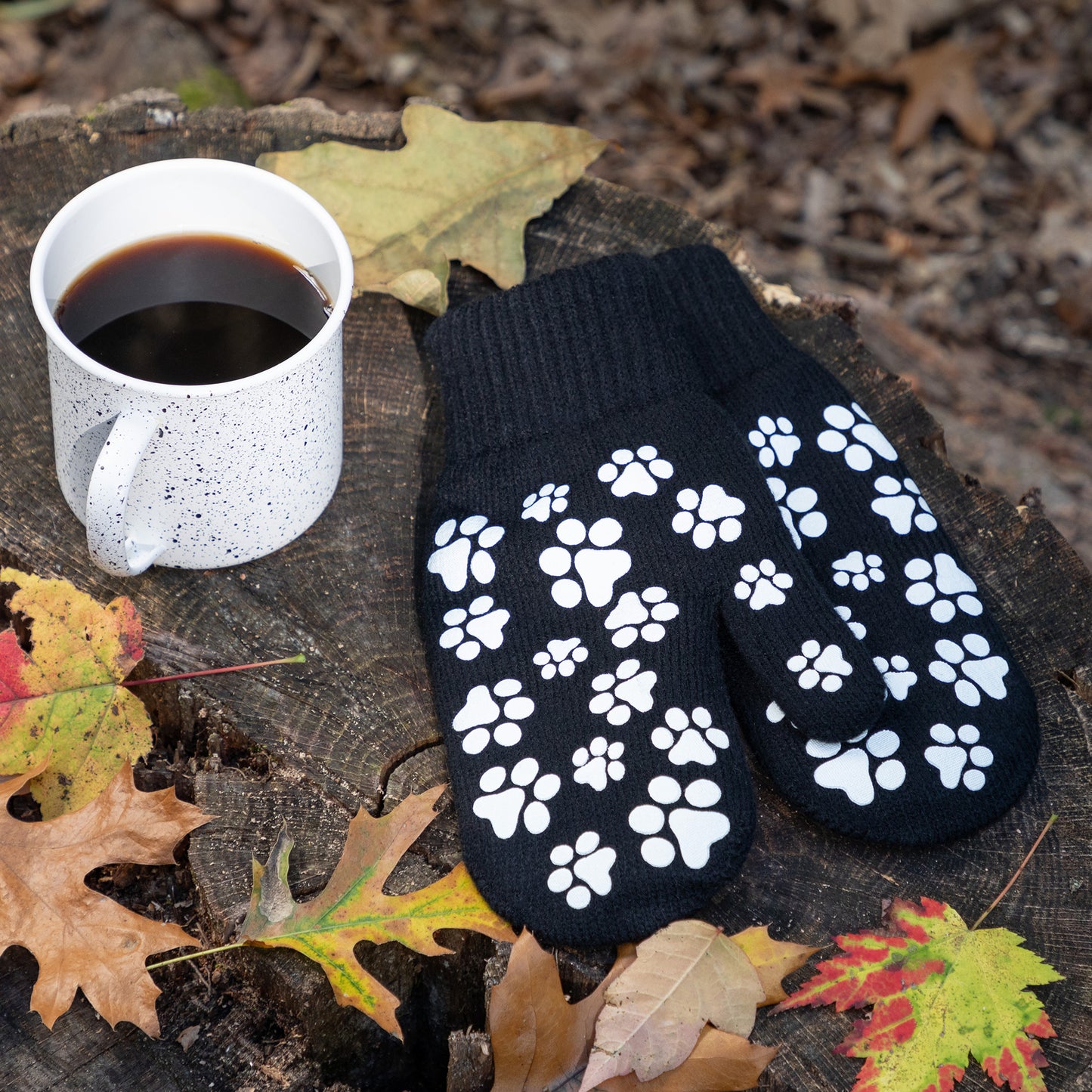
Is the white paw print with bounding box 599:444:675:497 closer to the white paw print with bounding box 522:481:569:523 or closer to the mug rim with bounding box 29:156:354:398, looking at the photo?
the white paw print with bounding box 522:481:569:523

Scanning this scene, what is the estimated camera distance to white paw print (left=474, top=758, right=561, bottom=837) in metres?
1.24

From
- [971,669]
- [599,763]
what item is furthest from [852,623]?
[599,763]

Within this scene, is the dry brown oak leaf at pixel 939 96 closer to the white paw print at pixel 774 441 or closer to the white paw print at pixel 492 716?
the white paw print at pixel 774 441

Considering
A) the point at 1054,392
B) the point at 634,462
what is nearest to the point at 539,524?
the point at 634,462

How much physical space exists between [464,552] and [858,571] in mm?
506

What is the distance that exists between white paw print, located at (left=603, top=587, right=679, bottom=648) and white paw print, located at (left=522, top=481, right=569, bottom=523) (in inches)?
6.0

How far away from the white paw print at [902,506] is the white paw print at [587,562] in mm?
366

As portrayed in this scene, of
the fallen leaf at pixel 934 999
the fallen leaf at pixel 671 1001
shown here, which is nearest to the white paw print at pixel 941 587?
the fallen leaf at pixel 934 999

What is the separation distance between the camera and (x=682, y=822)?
1.22 meters

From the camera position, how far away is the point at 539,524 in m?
1.43

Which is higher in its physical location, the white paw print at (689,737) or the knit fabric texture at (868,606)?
the knit fabric texture at (868,606)

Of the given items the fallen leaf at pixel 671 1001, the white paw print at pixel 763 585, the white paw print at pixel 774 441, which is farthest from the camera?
the white paw print at pixel 774 441

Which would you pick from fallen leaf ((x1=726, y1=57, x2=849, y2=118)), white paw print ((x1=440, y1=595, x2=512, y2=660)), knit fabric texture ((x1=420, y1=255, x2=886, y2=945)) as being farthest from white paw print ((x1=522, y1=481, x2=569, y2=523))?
fallen leaf ((x1=726, y1=57, x2=849, y2=118))

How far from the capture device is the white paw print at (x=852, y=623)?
4.58 feet
